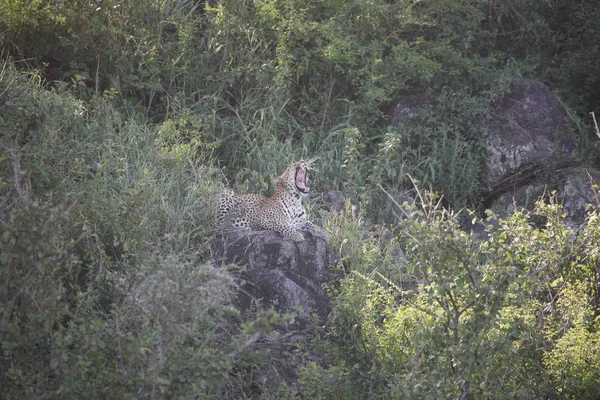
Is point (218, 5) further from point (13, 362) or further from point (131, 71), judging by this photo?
point (13, 362)

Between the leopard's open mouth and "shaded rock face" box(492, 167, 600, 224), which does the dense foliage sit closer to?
"shaded rock face" box(492, 167, 600, 224)

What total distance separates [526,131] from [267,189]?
387cm

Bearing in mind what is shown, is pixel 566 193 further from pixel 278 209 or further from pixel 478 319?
pixel 478 319

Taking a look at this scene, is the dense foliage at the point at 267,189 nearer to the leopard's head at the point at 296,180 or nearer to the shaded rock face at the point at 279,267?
the shaded rock face at the point at 279,267

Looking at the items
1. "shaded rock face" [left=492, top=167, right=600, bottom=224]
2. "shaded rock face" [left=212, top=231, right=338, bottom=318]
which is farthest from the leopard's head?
"shaded rock face" [left=492, top=167, right=600, bottom=224]

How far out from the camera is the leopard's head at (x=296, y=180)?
374 inches

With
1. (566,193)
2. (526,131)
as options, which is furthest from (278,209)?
(526,131)

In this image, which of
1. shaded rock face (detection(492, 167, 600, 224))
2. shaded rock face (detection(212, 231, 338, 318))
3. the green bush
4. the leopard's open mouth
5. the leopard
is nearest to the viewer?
the green bush

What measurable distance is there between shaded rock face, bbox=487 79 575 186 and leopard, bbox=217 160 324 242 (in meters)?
3.42

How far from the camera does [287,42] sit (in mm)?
11867

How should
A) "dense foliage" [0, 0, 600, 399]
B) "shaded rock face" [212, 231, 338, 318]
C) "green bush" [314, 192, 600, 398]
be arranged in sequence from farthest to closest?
"shaded rock face" [212, 231, 338, 318] < "green bush" [314, 192, 600, 398] < "dense foliage" [0, 0, 600, 399]

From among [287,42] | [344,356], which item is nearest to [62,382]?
[344,356]

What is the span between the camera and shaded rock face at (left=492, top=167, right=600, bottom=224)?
11.4 m

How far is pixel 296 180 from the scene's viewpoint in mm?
9523
